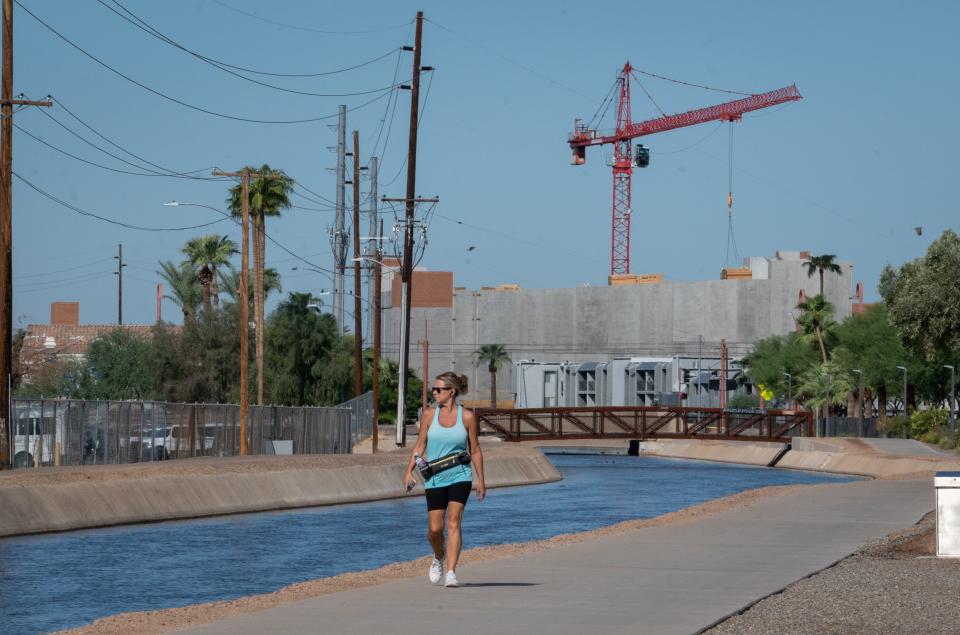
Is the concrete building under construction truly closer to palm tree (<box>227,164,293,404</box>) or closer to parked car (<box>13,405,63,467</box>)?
palm tree (<box>227,164,293,404</box>)

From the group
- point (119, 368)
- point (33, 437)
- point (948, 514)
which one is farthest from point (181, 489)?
point (119, 368)

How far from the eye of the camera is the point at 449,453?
47.8 feet

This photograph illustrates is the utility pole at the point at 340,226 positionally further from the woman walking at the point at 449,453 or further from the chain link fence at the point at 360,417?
the woman walking at the point at 449,453

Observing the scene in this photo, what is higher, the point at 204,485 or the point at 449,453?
the point at 449,453

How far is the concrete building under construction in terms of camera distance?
164 meters

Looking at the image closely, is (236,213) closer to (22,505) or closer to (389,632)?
(22,505)

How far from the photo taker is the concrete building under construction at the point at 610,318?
164 meters

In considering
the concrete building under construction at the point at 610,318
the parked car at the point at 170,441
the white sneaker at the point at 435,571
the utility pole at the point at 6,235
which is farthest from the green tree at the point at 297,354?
the white sneaker at the point at 435,571

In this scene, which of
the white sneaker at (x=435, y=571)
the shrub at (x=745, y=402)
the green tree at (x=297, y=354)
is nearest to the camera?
the white sneaker at (x=435, y=571)

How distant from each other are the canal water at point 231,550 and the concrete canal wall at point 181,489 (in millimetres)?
696

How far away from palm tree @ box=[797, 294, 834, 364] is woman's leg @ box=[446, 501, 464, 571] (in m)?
105

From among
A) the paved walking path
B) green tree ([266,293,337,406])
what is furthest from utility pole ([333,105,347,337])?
the paved walking path

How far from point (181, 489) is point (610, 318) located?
141 m

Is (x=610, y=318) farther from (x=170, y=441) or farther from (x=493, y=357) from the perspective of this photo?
(x=170, y=441)
